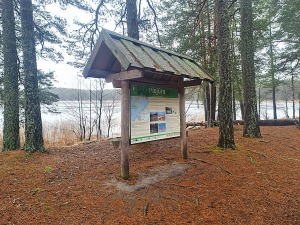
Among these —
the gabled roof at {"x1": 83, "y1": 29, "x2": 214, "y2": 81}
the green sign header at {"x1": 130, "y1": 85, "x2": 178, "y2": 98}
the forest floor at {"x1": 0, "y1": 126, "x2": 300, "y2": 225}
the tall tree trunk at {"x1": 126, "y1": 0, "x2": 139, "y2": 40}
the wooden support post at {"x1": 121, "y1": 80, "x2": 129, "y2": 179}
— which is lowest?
the forest floor at {"x1": 0, "y1": 126, "x2": 300, "y2": 225}

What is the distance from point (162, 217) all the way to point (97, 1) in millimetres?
8168

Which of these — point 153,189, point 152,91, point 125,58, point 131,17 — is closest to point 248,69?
point 131,17

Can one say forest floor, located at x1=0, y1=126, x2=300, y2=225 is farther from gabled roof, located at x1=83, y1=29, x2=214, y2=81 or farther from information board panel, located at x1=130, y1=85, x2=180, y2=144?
gabled roof, located at x1=83, y1=29, x2=214, y2=81

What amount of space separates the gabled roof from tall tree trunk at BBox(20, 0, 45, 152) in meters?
2.59

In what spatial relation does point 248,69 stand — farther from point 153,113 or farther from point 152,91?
point 153,113

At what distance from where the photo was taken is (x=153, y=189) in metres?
3.47

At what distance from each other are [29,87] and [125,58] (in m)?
3.72

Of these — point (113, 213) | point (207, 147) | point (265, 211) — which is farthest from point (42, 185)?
point (207, 147)

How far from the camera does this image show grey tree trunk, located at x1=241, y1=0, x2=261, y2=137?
7.52 metres

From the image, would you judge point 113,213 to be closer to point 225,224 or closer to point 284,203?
point 225,224

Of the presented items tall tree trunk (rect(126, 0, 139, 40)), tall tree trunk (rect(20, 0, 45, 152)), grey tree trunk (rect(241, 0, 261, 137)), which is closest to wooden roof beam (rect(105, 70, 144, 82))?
tall tree trunk (rect(20, 0, 45, 152))

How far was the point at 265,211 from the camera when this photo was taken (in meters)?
2.92

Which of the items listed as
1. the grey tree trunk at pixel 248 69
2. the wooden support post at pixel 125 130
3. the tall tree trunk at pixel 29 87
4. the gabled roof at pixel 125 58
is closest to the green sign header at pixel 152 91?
the wooden support post at pixel 125 130

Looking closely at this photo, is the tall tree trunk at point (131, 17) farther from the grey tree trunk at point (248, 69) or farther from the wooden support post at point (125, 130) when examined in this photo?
the grey tree trunk at point (248, 69)
